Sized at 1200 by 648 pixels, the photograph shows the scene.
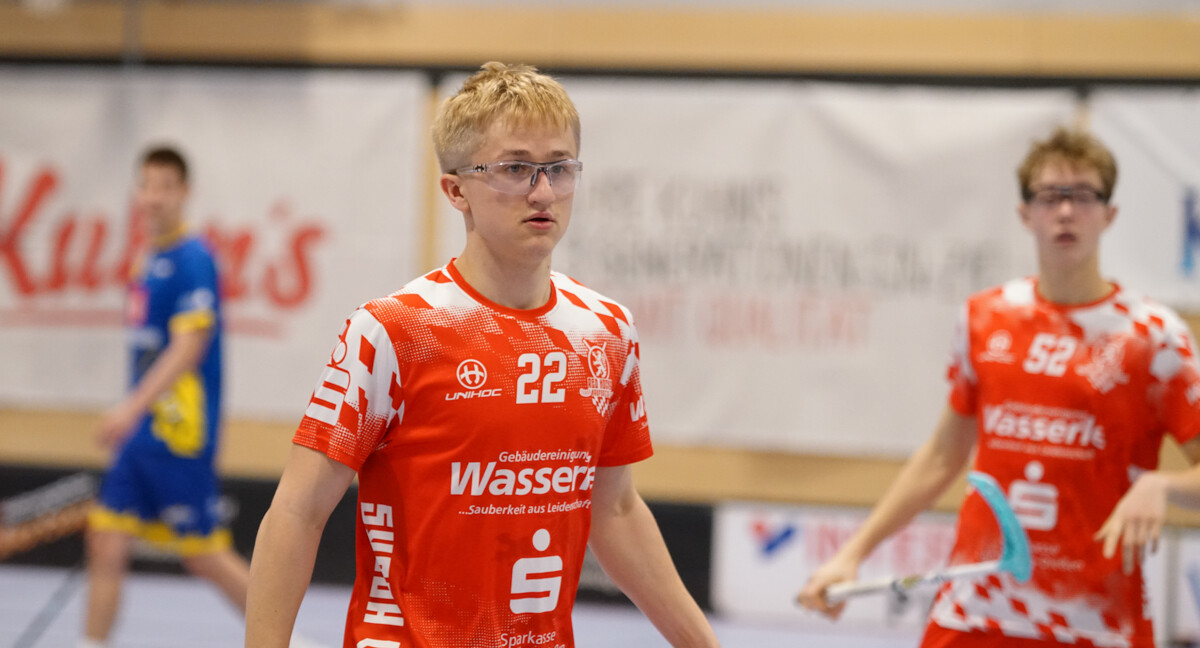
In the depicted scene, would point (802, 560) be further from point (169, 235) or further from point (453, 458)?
point (453, 458)

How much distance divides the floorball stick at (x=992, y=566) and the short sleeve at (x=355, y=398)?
1489 millimetres

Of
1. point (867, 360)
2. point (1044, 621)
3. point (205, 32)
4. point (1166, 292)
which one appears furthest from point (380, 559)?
point (205, 32)

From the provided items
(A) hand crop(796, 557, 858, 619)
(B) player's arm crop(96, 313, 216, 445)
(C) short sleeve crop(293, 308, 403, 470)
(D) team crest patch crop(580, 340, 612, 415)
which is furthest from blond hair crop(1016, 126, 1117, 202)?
(B) player's arm crop(96, 313, 216, 445)

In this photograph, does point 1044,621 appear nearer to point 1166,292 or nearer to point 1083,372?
point 1083,372

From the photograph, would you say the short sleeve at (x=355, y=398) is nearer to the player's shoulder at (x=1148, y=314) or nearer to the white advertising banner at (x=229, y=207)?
the player's shoulder at (x=1148, y=314)

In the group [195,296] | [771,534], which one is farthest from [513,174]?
[771,534]

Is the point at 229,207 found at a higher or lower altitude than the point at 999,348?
higher

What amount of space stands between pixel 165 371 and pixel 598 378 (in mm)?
3196

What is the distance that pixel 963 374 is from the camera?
126 inches

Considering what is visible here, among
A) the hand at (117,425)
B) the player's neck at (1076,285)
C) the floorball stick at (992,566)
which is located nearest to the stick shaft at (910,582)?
→ the floorball stick at (992,566)

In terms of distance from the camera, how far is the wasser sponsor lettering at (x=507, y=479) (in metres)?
1.97

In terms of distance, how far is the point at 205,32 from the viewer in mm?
7059

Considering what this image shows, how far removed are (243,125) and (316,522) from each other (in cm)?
557

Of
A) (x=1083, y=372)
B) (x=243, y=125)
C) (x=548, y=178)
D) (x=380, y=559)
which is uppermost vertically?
(x=243, y=125)
